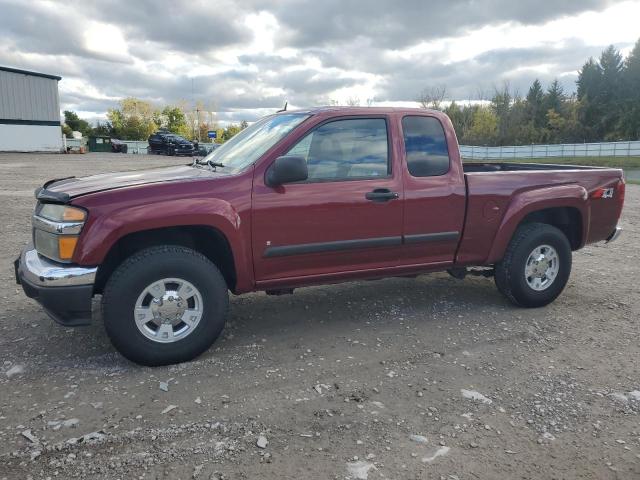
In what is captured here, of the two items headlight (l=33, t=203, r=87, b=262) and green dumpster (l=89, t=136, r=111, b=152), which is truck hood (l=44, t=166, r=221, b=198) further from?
green dumpster (l=89, t=136, r=111, b=152)

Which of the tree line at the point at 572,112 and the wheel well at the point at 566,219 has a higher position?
the tree line at the point at 572,112

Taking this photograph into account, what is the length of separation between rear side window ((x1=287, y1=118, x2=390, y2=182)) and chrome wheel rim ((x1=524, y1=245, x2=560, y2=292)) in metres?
1.77

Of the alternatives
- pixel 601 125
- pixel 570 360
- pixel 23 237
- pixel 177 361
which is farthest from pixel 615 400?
pixel 601 125

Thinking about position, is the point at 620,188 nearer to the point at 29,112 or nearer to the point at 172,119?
the point at 29,112

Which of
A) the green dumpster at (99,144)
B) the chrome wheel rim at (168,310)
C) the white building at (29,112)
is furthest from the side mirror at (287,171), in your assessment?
Result: the green dumpster at (99,144)

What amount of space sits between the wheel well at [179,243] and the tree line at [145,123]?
59143 mm

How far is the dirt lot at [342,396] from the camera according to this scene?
2656 millimetres

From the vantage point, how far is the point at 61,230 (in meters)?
3.41

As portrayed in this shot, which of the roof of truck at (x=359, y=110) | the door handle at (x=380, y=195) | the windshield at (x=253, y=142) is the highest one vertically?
the roof of truck at (x=359, y=110)

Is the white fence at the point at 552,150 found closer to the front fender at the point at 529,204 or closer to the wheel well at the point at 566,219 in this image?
the wheel well at the point at 566,219

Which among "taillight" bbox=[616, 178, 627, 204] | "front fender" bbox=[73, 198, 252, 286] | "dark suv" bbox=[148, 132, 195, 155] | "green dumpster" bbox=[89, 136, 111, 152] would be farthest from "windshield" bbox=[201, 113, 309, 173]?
"green dumpster" bbox=[89, 136, 111, 152]

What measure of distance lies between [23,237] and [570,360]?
7.35 m

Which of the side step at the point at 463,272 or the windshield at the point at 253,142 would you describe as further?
the side step at the point at 463,272

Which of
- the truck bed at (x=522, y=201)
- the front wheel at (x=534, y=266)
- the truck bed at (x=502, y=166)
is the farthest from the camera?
the truck bed at (x=502, y=166)
